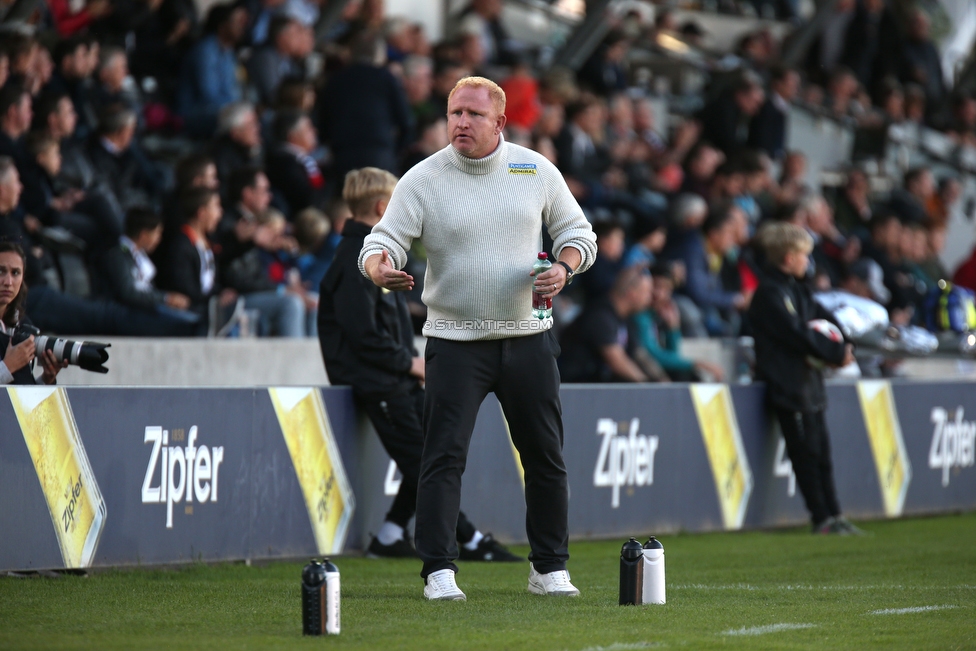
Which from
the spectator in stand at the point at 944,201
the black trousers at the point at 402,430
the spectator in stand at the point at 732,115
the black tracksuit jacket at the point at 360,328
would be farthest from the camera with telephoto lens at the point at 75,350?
the spectator in stand at the point at 944,201

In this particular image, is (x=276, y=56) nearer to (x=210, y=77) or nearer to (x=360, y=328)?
(x=210, y=77)

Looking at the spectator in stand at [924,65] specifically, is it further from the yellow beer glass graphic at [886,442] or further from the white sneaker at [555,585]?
the white sneaker at [555,585]

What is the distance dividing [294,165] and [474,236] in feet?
22.6

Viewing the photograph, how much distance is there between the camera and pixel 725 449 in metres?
11.6

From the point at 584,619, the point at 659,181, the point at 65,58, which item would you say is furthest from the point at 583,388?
the point at 659,181

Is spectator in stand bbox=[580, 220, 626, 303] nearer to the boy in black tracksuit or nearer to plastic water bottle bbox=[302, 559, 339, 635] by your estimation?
the boy in black tracksuit

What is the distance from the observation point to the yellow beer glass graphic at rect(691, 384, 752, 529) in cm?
1139

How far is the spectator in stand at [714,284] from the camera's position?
1566 cm

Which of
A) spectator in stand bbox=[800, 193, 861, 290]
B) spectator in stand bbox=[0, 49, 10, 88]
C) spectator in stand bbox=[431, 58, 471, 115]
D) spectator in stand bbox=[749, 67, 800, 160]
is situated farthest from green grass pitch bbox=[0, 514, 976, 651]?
spectator in stand bbox=[749, 67, 800, 160]

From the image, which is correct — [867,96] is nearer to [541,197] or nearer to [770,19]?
[770,19]

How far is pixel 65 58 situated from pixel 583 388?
5198 mm

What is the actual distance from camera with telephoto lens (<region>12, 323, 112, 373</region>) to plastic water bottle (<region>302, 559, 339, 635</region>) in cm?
260

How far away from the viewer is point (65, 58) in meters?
12.5

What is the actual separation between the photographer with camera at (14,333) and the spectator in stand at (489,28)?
11385 millimetres
